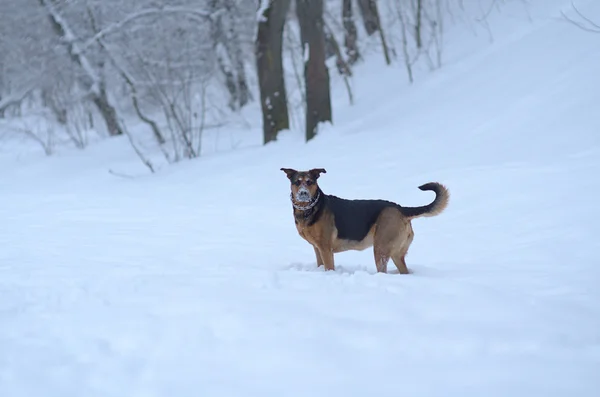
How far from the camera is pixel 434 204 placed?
5.33 meters

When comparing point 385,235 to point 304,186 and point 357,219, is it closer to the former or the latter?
point 357,219

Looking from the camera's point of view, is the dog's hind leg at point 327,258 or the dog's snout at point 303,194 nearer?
the dog's snout at point 303,194

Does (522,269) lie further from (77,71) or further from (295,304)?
(77,71)

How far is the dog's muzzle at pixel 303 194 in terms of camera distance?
5.15 m

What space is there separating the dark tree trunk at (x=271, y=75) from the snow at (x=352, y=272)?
1482mm

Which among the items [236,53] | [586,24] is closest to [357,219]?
[586,24]

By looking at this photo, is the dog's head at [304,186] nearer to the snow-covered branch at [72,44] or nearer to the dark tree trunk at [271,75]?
the dark tree trunk at [271,75]

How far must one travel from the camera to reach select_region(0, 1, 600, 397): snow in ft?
8.63

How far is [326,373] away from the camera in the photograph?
8.54 ft

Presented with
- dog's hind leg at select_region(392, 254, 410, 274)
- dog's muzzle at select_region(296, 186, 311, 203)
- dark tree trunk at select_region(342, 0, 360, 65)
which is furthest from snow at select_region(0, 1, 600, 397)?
dark tree trunk at select_region(342, 0, 360, 65)

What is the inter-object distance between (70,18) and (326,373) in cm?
2366

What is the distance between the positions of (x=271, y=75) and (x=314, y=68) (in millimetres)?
1395

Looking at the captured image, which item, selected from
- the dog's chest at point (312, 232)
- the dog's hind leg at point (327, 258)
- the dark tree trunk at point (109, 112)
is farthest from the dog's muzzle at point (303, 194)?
the dark tree trunk at point (109, 112)

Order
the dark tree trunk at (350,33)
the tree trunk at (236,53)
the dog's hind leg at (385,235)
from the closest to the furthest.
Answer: the dog's hind leg at (385,235), the tree trunk at (236,53), the dark tree trunk at (350,33)
